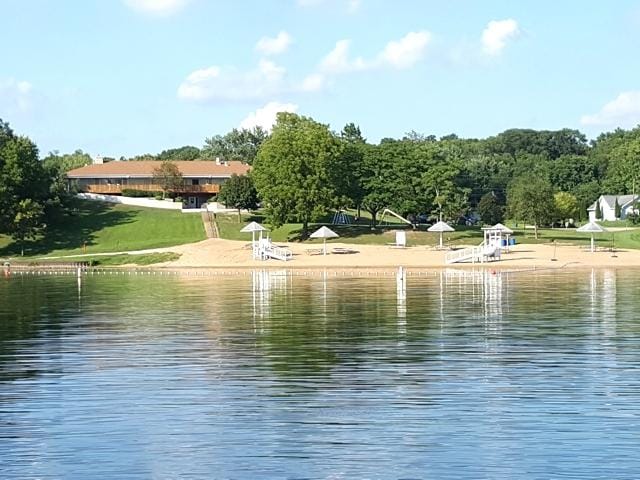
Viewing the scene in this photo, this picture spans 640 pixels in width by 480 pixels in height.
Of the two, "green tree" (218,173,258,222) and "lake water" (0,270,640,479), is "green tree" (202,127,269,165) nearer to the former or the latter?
"green tree" (218,173,258,222)

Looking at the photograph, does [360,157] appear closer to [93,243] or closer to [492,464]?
[93,243]

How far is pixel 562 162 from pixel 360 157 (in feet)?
224

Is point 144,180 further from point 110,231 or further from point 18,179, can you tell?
point 18,179

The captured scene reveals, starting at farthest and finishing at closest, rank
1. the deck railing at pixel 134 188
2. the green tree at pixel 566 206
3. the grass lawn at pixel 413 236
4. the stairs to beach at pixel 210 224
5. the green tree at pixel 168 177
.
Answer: the deck railing at pixel 134 188 → the green tree at pixel 168 177 → the green tree at pixel 566 206 → the stairs to beach at pixel 210 224 → the grass lawn at pixel 413 236

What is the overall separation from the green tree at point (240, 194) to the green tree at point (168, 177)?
19.4 meters

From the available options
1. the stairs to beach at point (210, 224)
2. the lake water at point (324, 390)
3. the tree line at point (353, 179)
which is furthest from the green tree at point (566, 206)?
the lake water at point (324, 390)

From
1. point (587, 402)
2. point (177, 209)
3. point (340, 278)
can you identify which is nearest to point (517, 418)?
point (587, 402)

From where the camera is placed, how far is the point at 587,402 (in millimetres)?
25016

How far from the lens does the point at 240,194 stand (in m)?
119

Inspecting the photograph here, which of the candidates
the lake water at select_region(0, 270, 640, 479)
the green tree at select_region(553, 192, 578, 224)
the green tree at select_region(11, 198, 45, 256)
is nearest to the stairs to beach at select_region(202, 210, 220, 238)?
the green tree at select_region(11, 198, 45, 256)

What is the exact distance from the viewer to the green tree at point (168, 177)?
13900 centimetres

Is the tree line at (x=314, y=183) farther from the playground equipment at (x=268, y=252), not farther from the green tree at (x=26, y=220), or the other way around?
the playground equipment at (x=268, y=252)

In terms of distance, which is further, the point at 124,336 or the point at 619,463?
the point at 124,336

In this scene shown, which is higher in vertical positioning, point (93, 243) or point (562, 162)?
point (562, 162)
